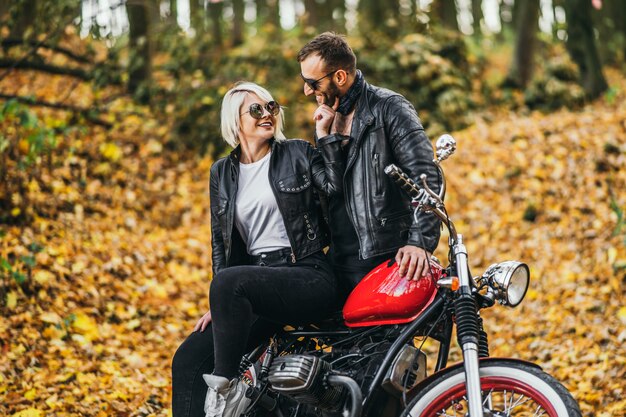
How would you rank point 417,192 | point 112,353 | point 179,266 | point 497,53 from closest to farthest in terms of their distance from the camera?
point 417,192, point 112,353, point 179,266, point 497,53

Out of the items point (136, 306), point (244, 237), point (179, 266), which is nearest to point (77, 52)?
point (179, 266)

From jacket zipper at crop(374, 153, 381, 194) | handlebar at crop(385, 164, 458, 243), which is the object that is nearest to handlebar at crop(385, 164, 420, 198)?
handlebar at crop(385, 164, 458, 243)

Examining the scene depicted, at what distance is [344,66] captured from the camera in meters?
3.71

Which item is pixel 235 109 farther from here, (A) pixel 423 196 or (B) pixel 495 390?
(B) pixel 495 390

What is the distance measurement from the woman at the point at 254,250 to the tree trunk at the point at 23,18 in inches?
201

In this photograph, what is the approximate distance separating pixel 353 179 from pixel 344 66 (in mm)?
597

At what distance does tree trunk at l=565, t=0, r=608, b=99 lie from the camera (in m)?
12.4

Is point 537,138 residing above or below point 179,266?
above

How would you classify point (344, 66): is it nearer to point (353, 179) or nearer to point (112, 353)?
point (353, 179)

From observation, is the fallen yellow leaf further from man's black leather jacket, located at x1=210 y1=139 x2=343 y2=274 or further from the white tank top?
the white tank top

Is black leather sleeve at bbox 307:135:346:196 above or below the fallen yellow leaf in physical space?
above

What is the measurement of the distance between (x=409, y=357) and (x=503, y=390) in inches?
18.1

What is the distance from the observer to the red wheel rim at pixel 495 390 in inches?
113

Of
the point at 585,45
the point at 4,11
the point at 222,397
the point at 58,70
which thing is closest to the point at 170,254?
the point at 4,11
